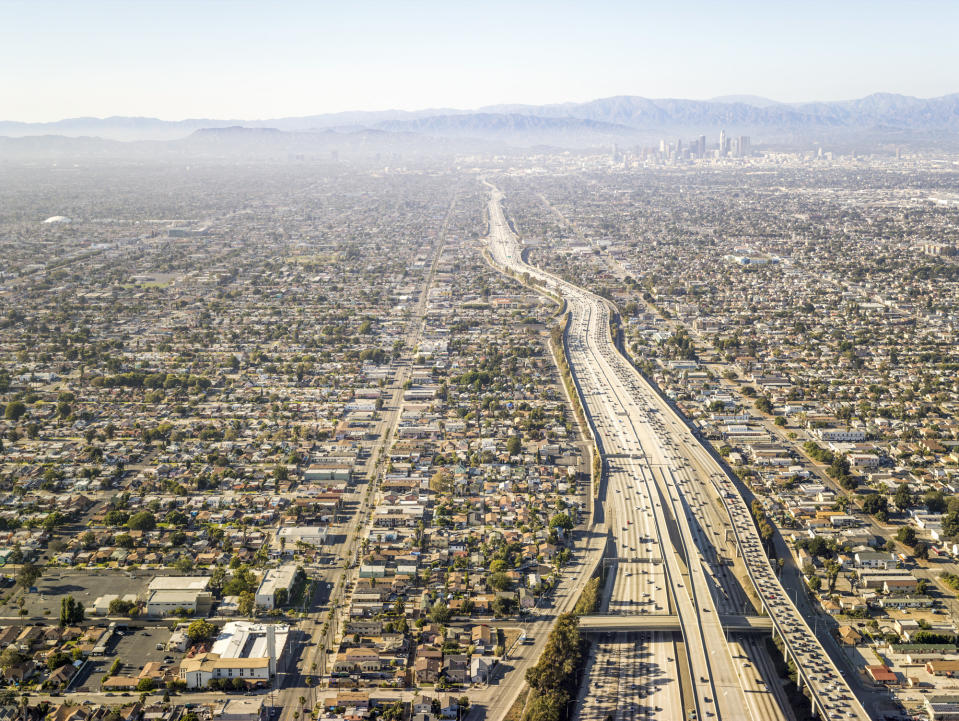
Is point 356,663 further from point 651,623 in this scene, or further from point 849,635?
point 849,635

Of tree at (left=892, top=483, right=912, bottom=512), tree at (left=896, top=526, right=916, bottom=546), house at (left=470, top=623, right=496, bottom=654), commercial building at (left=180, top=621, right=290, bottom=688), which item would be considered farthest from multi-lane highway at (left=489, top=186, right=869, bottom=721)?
commercial building at (left=180, top=621, right=290, bottom=688)

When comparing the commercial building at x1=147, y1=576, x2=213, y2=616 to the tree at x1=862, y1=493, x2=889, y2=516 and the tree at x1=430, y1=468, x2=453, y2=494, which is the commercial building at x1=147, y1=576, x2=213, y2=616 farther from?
the tree at x1=862, y1=493, x2=889, y2=516

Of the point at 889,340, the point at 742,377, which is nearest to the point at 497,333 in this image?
the point at 742,377

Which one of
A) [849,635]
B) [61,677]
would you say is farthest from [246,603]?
[849,635]

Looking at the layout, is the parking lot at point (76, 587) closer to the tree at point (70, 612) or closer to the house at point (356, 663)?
the tree at point (70, 612)

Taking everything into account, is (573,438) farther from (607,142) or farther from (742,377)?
(607,142)

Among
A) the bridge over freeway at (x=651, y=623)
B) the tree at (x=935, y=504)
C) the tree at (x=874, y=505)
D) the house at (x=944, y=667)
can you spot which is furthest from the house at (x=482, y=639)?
the tree at (x=935, y=504)
